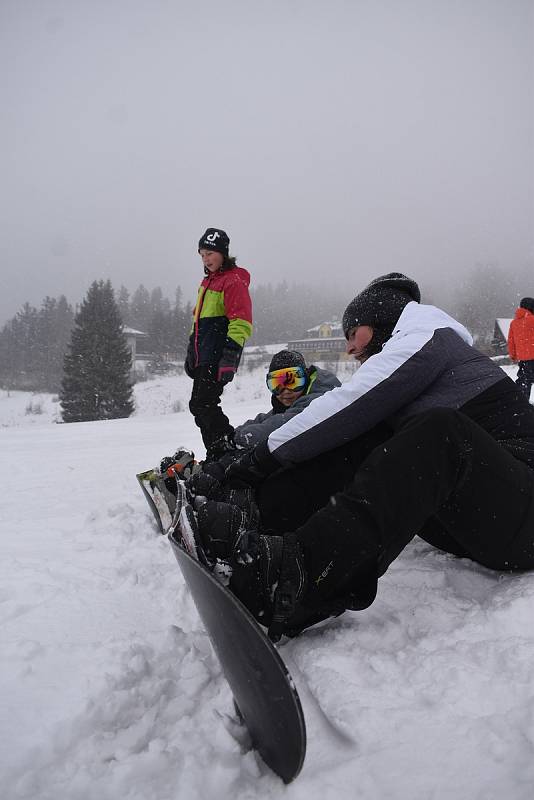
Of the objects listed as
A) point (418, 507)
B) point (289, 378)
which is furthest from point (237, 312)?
point (418, 507)

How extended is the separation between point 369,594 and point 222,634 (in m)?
0.45

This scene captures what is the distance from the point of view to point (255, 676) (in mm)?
846

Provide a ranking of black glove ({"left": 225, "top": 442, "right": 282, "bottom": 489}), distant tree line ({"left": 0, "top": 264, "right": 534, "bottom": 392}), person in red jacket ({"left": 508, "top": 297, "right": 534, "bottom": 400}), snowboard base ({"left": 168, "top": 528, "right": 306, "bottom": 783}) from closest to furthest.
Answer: snowboard base ({"left": 168, "top": 528, "right": 306, "bottom": 783}) < black glove ({"left": 225, "top": 442, "right": 282, "bottom": 489}) < person in red jacket ({"left": 508, "top": 297, "right": 534, "bottom": 400}) < distant tree line ({"left": 0, "top": 264, "right": 534, "bottom": 392})

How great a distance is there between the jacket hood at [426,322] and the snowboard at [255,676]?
1.04m

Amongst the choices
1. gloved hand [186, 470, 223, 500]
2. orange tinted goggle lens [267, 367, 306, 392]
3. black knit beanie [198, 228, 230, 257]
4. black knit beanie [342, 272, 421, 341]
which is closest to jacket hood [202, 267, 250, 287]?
black knit beanie [198, 228, 230, 257]

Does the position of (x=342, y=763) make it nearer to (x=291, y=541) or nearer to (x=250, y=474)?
(x=291, y=541)

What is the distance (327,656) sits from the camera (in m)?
1.14

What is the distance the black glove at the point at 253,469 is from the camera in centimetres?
176

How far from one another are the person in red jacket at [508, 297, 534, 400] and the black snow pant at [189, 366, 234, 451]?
5.40 m

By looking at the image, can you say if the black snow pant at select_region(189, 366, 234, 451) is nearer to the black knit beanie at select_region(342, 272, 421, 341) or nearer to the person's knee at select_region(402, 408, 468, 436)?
the black knit beanie at select_region(342, 272, 421, 341)

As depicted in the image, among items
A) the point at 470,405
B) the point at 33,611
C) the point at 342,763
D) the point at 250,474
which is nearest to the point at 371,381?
the point at 470,405

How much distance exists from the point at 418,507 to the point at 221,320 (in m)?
2.79

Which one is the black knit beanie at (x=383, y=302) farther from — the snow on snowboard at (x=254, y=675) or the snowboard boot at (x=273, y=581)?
the snow on snowboard at (x=254, y=675)

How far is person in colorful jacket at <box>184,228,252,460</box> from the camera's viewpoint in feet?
11.4
